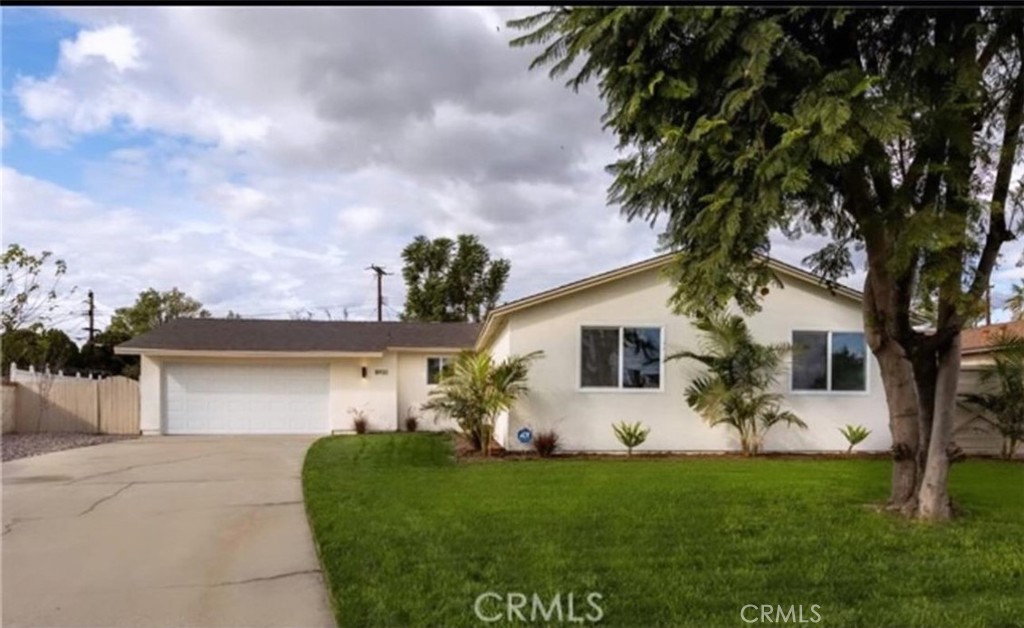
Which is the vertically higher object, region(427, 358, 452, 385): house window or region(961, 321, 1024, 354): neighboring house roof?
region(961, 321, 1024, 354): neighboring house roof

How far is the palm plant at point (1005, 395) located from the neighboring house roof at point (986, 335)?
0.57 meters

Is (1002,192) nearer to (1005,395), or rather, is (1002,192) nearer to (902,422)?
(902,422)

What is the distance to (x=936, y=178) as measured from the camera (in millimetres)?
6160

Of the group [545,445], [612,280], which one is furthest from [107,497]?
[612,280]

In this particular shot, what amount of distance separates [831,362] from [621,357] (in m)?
4.25

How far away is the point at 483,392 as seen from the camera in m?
13.2

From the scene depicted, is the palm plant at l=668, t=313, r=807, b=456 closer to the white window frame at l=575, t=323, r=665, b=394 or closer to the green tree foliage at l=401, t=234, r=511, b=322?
the white window frame at l=575, t=323, r=665, b=394

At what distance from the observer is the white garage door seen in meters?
18.9

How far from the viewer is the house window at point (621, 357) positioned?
45.4 ft

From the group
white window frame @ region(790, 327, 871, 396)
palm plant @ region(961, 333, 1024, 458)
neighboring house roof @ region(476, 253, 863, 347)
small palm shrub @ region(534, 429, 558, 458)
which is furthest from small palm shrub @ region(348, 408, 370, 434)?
palm plant @ region(961, 333, 1024, 458)

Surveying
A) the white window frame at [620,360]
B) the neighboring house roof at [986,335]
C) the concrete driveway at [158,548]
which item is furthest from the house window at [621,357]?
the concrete driveway at [158,548]

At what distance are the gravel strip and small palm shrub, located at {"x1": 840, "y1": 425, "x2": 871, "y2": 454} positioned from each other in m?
15.5

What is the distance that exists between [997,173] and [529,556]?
5163 mm

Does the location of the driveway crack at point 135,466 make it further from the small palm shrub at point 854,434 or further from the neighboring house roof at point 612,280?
the small palm shrub at point 854,434
